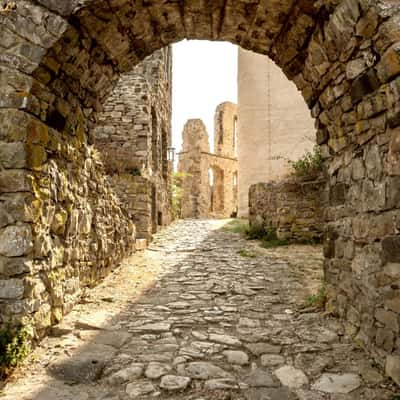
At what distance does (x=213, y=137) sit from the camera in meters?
23.2

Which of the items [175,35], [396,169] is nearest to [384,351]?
[396,169]

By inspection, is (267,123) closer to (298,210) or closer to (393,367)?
(298,210)

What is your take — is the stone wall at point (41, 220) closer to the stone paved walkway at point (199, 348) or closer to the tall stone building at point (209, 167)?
the stone paved walkway at point (199, 348)

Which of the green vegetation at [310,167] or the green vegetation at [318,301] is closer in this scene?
the green vegetation at [318,301]

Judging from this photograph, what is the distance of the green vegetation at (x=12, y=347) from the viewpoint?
8.08ft

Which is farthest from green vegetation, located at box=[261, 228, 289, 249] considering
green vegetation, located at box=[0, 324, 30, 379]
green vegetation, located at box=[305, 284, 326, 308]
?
green vegetation, located at box=[0, 324, 30, 379]

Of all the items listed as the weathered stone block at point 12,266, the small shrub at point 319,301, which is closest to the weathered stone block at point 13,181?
the weathered stone block at point 12,266

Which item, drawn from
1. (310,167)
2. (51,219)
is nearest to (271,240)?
(310,167)

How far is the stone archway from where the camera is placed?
250 centimetres

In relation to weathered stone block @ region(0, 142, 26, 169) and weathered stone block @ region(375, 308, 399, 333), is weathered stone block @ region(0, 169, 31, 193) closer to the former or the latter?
weathered stone block @ region(0, 142, 26, 169)

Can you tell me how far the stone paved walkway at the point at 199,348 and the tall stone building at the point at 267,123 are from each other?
23.2ft

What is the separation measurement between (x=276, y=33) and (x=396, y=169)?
1767 mm

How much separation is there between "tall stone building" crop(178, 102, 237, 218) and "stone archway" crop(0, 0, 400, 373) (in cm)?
1551

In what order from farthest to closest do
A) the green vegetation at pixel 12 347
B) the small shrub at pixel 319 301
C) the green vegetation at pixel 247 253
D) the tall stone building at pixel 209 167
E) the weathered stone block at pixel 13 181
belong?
1. the tall stone building at pixel 209 167
2. the green vegetation at pixel 247 253
3. the small shrub at pixel 319 301
4. the weathered stone block at pixel 13 181
5. the green vegetation at pixel 12 347
